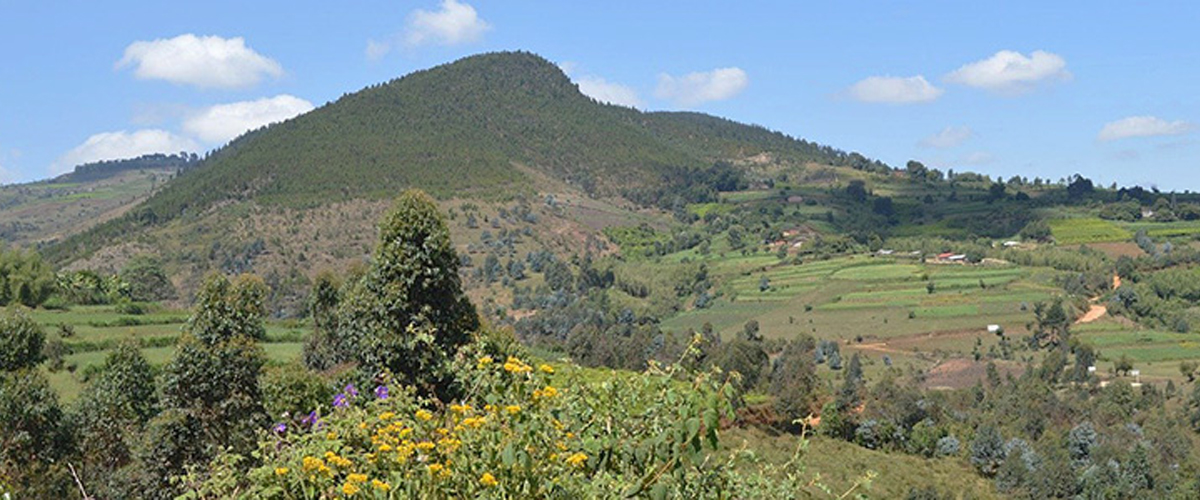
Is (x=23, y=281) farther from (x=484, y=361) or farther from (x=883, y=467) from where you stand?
(x=484, y=361)

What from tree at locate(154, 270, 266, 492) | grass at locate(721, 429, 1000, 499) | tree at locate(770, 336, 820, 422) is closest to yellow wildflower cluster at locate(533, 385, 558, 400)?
tree at locate(154, 270, 266, 492)

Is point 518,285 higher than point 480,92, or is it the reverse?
point 480,92

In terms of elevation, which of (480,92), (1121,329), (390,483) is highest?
(480,92)

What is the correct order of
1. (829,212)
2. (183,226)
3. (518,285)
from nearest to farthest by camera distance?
1. (518,285)
2. (183,226)
3. (829,212)

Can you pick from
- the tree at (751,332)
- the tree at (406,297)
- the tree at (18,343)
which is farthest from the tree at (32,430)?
the tree at (751,332)

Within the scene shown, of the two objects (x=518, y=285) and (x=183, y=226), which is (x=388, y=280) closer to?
(x=518, y=285)

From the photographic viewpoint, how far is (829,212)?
499 ft

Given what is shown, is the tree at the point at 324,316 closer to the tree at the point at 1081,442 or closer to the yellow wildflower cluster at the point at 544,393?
the yellow wildflower cluster at the point at 544,393

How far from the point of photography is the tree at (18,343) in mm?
30828

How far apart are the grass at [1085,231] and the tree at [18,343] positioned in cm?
11497

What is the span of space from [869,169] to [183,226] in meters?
129

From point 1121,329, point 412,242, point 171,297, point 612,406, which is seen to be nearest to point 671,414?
point 612,406

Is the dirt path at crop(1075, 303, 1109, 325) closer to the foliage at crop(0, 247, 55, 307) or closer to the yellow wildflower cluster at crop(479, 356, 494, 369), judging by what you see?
the foliage at crop(0, 247, 55, 307)

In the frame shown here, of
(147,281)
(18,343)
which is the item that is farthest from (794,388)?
(147,281)
